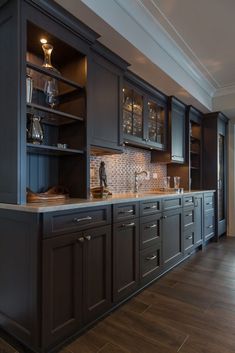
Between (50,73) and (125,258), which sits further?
(125,258)

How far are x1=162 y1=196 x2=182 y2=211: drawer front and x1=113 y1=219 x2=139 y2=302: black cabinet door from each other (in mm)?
646

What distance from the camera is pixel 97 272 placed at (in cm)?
194

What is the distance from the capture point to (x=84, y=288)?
1.80 metres

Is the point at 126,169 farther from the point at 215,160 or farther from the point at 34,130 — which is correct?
the point at 215,160

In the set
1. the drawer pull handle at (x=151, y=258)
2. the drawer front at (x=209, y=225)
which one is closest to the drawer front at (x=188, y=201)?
the drawer front at (x=209, y=225)

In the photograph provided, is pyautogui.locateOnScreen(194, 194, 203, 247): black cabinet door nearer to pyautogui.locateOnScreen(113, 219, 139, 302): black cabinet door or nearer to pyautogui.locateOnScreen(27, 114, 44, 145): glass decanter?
pyautogui.locateOnScreen(113, 219, 139, 302): black cabinet door

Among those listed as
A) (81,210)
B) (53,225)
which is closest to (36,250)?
(53,225)

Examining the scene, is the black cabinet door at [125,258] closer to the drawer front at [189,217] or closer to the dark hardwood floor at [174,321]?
the dark hardwood floor at [174,321]

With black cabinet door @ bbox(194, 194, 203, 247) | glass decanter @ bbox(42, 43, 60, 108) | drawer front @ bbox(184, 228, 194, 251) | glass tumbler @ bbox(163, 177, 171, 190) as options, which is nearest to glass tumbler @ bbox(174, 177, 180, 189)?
glass tumbler @ bbox(163, 177, 171, 190)

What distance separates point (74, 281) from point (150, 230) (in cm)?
114

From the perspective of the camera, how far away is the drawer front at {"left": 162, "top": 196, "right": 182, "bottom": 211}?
2941 mm

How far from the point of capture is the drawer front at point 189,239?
347 centimetres

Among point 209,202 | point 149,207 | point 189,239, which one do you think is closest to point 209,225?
point 209,202

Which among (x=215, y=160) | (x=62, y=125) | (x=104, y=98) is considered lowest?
(x=215, y=160)
